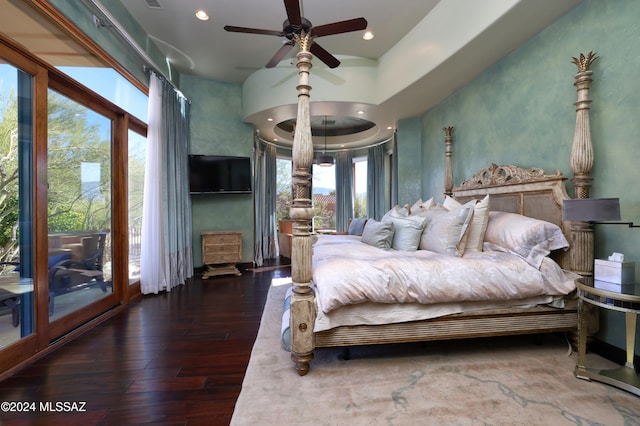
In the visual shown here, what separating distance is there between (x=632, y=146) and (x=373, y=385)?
228 centimetres

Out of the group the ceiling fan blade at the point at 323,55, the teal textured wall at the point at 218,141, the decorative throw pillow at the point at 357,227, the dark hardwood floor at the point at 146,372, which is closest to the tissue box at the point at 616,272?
the dark hardwood floor at the point at 146,372

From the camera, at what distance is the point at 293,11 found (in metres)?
2.08

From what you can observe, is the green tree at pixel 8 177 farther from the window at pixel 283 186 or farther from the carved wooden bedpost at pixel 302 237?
the window at pixel 283 186

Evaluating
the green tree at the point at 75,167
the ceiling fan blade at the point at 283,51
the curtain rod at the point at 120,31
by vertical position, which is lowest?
the green tree at the point at 75,167

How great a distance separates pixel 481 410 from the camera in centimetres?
142

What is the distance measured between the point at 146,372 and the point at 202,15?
349 cm

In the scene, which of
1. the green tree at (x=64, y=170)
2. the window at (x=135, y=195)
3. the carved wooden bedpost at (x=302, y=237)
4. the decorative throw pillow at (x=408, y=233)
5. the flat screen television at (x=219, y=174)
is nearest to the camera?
the carved wooden bedpost at (x=302, y=237)

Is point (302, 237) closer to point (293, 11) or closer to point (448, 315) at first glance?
point (448, 315)

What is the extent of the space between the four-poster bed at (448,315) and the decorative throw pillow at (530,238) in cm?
12

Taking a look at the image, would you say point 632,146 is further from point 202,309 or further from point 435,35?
point 202,309

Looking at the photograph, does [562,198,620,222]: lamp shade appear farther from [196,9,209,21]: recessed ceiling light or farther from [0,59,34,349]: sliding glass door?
[196,9,209,21]: recessed ceiling light

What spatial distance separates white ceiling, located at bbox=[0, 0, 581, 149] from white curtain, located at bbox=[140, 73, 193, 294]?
662mm

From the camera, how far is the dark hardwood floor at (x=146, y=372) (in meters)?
1.41

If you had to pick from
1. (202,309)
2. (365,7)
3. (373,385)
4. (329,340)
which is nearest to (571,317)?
(373,385)
